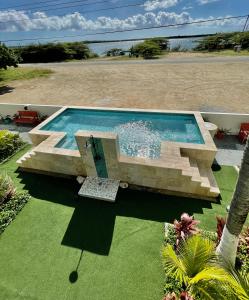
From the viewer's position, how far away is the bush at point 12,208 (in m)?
7.41

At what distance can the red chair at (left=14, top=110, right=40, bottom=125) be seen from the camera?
14.8 meters

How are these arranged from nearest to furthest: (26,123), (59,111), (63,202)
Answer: (63,202) < (59,111) < (26,123)

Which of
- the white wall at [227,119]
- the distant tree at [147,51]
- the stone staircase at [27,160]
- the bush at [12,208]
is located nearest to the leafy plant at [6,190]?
the bush at [12,208]

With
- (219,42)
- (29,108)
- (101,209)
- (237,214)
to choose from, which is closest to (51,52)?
(219,42)

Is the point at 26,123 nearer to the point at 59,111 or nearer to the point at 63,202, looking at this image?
the point at 59,111

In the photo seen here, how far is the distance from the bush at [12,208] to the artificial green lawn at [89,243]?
21cm

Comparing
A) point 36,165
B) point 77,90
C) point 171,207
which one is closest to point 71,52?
point 77,90

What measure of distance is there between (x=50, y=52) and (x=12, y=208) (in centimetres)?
4818

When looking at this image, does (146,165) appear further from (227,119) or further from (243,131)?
(243,131)

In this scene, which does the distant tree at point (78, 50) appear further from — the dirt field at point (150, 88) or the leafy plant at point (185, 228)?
the leafy plant at point (185, 228)

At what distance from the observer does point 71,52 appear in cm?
4762

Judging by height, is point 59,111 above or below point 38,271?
above

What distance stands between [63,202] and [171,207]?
14.1 ft

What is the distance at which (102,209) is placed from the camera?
776 cm
